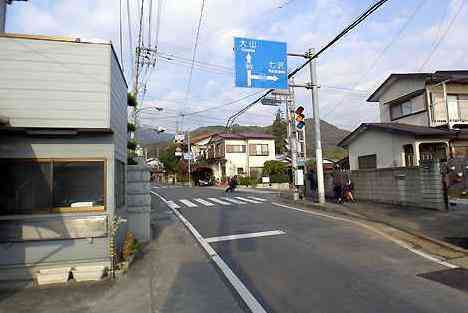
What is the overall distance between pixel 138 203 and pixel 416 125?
2101 centimetres

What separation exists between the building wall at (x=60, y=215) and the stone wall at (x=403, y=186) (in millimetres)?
12482

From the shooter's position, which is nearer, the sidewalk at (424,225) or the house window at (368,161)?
the sidewalk at (424,225)

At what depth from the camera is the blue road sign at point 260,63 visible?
59.0ft

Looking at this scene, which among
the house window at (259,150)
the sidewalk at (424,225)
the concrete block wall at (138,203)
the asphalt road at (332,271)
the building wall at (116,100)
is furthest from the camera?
the house window at (259,150)

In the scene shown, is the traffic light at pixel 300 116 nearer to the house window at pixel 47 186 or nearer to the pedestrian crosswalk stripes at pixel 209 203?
the pedestrian crosswalk stripes at pixel 209 203

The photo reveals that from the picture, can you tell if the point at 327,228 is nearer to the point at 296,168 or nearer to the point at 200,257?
the point at 200,257

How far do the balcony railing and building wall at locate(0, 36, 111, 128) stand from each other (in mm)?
22687

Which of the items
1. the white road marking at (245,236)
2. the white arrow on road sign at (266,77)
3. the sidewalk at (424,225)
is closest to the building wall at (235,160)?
the white arrow on road sign at (266,77)

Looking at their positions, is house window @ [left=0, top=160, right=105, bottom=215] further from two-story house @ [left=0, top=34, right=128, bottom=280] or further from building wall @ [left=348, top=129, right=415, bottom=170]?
building wall @ [left=348, top=129, right=415, bottom=170]

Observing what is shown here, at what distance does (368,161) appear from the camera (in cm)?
2655

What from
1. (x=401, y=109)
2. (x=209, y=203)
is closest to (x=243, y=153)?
(x=401, y=109)

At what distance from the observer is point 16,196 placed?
7781 millimetres

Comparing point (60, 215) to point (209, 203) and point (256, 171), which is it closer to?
point (209, 203)

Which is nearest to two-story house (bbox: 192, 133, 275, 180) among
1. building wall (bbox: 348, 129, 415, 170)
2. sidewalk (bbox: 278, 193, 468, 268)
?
building wall (bbox: 348, 129, 415, 170)
